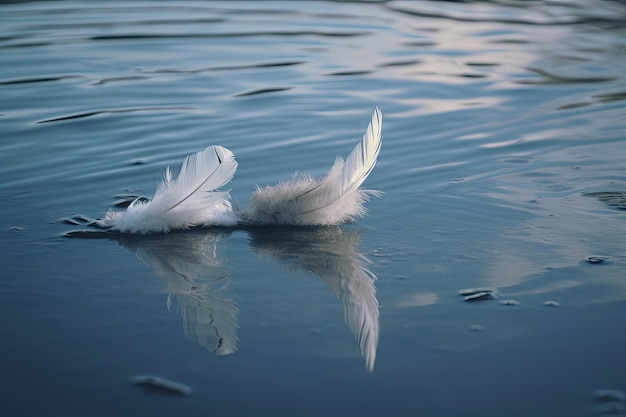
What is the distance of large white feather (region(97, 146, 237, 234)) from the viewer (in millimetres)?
4402

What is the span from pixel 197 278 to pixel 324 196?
851mm

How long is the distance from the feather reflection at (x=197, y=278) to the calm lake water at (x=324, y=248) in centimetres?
1

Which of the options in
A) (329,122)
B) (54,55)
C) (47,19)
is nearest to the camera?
(329,122)

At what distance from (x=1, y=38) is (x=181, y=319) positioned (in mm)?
8209

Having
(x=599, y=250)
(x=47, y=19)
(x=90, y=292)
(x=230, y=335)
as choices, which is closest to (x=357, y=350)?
(x=230, y=335)

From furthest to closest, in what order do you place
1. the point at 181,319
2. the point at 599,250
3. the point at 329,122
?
the point at 329,122 → the point at 599,250 → the point at 181,319

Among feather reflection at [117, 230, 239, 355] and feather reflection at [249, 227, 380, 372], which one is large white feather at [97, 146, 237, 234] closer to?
feather reflection at [117, 230, 239, 355]

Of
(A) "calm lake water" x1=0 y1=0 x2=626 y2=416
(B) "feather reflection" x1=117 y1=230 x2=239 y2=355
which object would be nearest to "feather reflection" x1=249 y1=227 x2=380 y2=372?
(A) "calm lake water" x1=0 y1=0 x2=626 y2=416

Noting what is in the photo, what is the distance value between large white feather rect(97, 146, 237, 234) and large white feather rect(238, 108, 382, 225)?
21 centimetres

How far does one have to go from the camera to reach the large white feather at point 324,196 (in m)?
4.41

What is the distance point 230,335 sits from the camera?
334 centimetres

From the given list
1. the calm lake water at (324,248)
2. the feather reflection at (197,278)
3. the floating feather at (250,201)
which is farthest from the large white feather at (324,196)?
the feather reflection at (197,278)

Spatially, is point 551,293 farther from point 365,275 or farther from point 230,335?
point 230,335

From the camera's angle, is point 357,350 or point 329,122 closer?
point 357,350
